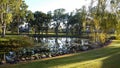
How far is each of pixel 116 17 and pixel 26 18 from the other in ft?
239

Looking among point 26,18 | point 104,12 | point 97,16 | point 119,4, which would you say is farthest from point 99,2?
point 26,18

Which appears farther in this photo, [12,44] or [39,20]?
[39,20]

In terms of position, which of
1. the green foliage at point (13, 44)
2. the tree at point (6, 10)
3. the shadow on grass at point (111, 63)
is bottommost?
the shadow on grass at point (111, 63)

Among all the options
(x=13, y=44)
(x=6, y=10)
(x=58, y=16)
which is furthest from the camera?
(x=58, y=16)

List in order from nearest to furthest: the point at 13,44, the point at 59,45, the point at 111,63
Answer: the point at 111,63
the point at 13,44
the point at 59,45

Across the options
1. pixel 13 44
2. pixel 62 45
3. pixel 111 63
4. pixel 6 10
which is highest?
pixel 6 10

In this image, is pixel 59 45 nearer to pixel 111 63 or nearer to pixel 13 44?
pixel 13 44

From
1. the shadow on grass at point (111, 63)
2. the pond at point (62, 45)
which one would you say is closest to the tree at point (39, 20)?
the pond at point (62, 45)

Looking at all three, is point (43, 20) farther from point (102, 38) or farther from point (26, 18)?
point (102, 38)

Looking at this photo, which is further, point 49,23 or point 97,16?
point 49,23

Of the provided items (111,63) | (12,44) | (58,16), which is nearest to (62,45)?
(12,44)

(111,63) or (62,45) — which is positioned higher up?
(62,45)

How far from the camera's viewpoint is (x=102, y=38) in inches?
1237

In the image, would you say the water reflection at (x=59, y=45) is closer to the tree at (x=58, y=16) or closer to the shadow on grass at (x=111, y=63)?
the shadow on grass at (x=111, y=63)
